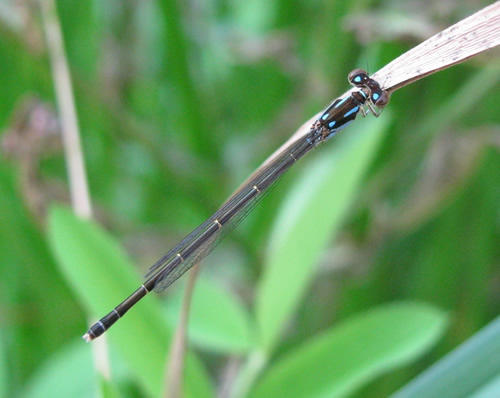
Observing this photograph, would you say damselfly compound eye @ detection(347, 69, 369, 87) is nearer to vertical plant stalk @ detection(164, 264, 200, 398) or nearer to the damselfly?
the damselfly

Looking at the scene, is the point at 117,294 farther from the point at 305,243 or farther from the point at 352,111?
the point at 352,111

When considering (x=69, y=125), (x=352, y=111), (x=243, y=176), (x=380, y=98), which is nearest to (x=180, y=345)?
(x=380, y=98)

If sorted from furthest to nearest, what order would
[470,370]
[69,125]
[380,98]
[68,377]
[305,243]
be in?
[69,125]
[68,377]
[305,243]
[380,98]
[470,370]

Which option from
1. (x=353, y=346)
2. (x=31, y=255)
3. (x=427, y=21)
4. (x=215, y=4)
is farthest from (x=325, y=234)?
(x=215, y=4)

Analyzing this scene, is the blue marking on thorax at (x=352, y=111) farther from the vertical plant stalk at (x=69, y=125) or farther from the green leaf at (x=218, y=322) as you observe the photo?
the vertical plant stalk at (x=69, y=125)

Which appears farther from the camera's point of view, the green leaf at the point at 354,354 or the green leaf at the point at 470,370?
the green leaf at the point at 354,354

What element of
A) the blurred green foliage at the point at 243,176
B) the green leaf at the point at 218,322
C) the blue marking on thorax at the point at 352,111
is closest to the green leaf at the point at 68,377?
the blurred green foliage at the point at 243,176

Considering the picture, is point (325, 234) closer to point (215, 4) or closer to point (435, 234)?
point (435, 234)
